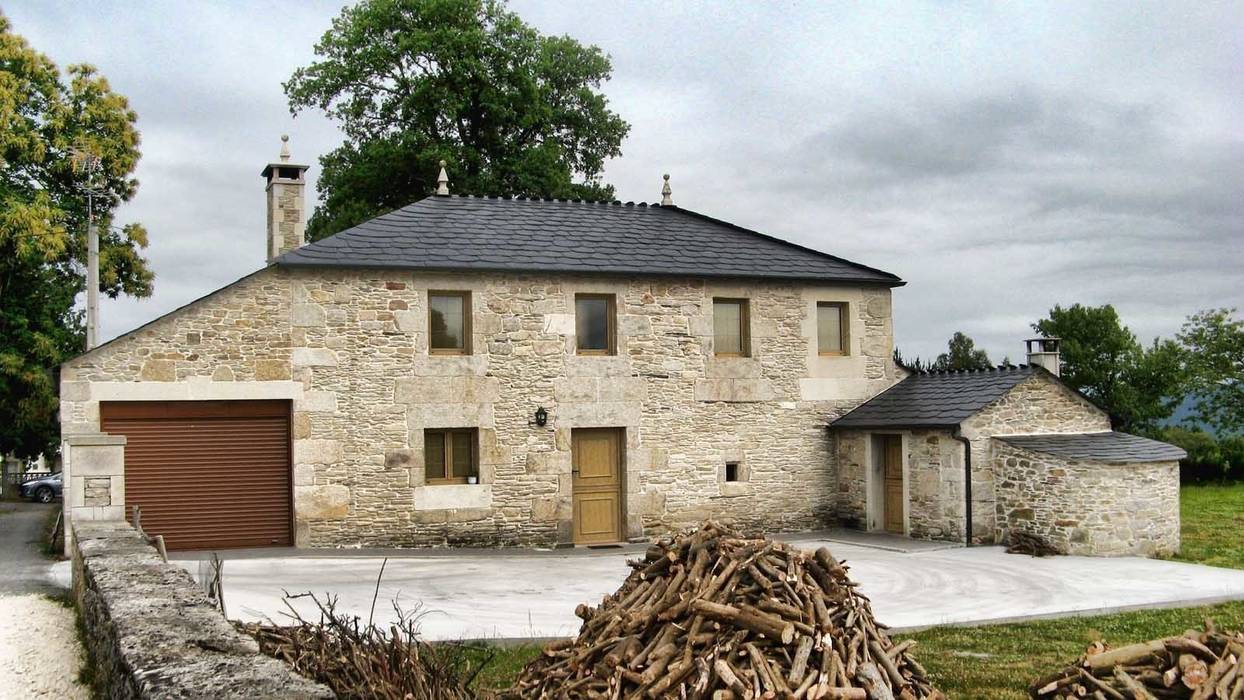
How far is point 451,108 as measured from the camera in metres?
30.0

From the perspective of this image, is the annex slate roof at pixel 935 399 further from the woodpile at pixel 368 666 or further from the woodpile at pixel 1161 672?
the woodpile at pixel 368 666

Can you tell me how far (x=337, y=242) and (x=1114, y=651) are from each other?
12708 millimetres

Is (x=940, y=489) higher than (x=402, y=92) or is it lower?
lower

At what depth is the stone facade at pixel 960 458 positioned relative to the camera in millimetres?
16703

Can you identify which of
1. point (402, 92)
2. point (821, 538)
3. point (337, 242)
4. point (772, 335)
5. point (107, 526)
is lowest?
point (821, 538)

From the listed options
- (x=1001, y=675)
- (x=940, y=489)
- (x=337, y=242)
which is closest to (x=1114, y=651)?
(x=1001, y=675)

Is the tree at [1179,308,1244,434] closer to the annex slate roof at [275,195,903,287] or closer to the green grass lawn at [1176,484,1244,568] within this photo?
the green grass lawn at [1176,484,1244,568]

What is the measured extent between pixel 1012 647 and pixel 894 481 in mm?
8614

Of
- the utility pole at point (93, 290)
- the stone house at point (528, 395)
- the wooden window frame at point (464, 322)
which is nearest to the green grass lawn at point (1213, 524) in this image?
the stone house at point (528, 395)

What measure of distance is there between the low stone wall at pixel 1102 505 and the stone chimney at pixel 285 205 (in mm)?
11556

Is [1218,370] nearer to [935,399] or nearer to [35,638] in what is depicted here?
[935,399]

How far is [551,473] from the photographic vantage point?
681 inches

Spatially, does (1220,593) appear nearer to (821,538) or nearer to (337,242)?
(821,538)

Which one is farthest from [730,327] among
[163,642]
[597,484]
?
[163,642]
